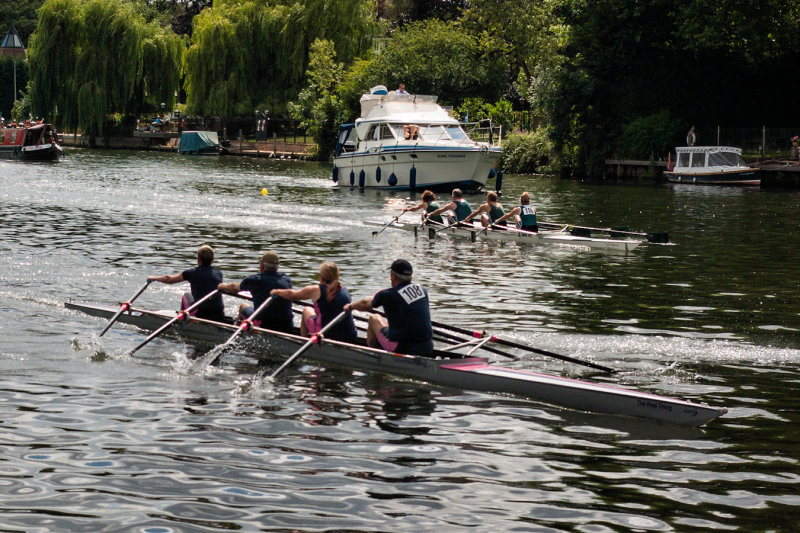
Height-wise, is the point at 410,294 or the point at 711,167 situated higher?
the point at 711,167

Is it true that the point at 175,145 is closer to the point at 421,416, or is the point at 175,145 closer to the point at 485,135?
the point at 485,135

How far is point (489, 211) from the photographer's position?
28.1 m

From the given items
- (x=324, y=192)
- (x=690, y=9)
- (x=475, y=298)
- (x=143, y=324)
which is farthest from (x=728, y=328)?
(x=690, y=9)

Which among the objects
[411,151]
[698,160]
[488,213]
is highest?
[698,160]

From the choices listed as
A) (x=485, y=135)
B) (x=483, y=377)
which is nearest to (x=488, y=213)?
(x=483, y=377)

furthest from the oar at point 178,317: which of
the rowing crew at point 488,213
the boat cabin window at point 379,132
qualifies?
the boat cabin window at point 379,132

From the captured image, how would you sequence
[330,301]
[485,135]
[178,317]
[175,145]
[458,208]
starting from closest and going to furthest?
[330,301], [178,317], [458,208], [485,135], [175,145]

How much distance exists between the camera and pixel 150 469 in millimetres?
9078

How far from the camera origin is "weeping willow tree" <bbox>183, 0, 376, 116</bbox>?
75375 mm

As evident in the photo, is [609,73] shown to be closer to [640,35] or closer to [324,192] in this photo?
[640,35]

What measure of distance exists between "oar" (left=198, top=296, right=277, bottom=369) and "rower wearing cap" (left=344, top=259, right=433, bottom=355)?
1751mm

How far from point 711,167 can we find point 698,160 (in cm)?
109

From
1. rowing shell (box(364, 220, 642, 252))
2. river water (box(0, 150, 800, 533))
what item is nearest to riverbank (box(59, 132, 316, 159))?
rowing shell (box(364, 220, 642, 252))

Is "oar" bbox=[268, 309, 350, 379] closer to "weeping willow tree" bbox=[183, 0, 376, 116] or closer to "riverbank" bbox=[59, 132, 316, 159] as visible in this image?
"weeping willow tree" bbox=[183, 0, 376, 116]
